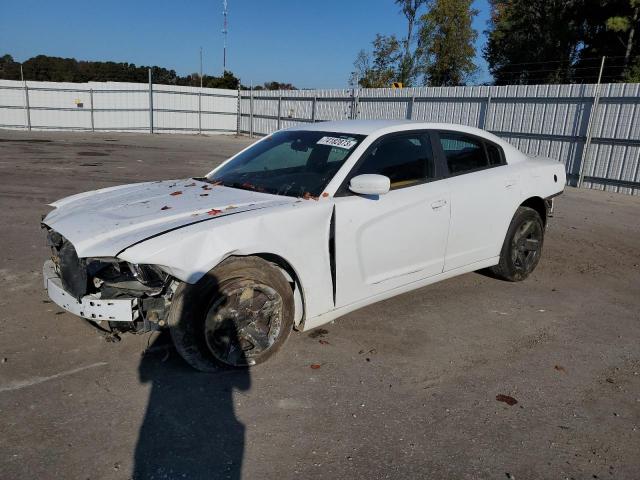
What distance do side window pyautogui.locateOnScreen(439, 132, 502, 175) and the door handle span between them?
36cm

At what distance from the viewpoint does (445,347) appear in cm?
396

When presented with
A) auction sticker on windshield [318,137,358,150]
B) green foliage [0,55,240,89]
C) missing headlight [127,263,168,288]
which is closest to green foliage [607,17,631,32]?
auction sticker on windshield [318,137,358,150]

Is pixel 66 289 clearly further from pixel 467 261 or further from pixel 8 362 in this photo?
pixel 467 261

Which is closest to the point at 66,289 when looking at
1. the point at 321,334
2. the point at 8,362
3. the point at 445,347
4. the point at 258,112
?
the point at 8,362

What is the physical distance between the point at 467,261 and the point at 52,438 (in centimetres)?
353

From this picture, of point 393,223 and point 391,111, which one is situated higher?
point 391,111

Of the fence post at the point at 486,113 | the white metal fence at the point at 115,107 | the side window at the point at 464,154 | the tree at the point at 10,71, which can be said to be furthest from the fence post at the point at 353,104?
the tree at the point at 10,71

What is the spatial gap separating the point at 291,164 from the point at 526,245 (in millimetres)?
2685

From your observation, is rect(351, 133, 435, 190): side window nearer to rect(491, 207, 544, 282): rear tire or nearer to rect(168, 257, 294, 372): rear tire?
rect(168, 257, 294, 372): rear tire

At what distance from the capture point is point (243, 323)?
337cm

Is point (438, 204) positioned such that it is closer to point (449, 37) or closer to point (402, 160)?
point (402, 160)

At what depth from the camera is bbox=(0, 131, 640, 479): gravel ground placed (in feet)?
8.57

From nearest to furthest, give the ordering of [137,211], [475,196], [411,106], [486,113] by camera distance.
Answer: [137,211]
[475,196]
[486,113]
[411,106]

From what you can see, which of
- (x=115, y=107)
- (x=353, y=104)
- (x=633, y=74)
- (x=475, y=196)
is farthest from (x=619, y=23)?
(x=475, y=196)
